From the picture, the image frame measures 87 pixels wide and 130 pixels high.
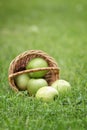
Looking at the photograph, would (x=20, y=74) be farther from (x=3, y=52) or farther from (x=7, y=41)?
(x=7, y=41)

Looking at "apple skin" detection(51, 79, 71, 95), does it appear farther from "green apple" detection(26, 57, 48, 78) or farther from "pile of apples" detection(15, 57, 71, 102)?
"green apple" detection(26, 57, 48, 78)

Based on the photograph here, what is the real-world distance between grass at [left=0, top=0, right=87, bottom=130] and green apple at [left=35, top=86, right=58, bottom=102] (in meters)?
0.11

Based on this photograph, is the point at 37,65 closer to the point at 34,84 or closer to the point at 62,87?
the point at 34,84

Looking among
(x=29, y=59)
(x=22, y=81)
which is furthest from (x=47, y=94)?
(x=29, y=59)

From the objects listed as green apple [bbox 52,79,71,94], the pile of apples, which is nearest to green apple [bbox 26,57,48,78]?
the pile of apples

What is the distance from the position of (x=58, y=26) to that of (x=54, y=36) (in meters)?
1.08

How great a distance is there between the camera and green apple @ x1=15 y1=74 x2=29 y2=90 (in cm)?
574

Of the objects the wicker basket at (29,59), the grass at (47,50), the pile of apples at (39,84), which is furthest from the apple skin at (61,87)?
the wicker basket at (29,59)

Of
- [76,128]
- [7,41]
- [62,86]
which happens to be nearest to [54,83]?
[62,86]

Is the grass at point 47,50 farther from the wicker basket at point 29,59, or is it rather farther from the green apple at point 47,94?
the wicker basket at point 29,59

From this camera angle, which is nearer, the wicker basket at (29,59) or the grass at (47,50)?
the grass at (47,50)

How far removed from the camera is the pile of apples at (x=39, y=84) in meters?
5.23

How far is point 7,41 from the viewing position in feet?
30.0

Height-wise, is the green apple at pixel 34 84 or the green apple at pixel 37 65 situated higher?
the green apple at pixel 37 65
